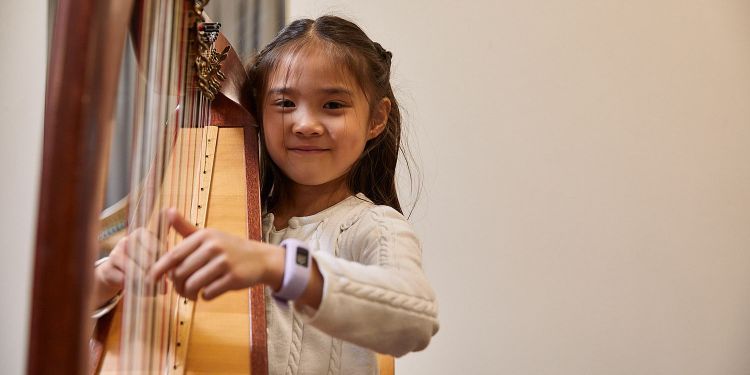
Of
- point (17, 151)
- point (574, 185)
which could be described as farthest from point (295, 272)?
point (17, 151)

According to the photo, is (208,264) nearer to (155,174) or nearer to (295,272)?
(295,272)

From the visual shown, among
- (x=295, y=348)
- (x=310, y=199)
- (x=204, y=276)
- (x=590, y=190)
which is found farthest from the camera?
(x=590, y=190)

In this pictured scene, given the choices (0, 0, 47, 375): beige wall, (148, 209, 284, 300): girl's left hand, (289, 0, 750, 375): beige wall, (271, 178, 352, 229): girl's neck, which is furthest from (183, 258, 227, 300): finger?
(0, 0, 47, 375): beige wall

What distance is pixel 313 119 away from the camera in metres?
0.92

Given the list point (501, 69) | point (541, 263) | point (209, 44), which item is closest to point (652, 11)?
point (501, 69)

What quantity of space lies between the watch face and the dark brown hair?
0.41 metres

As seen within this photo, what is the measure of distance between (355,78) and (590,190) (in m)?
0.84

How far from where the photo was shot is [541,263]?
1.63 m

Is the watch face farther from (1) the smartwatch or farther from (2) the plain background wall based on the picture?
(2) the plain background wall

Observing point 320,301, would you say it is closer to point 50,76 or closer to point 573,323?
point 50,76

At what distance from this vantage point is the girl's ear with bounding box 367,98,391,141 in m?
1.03

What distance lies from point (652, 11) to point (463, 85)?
0.45 m

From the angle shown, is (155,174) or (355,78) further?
(355,78)

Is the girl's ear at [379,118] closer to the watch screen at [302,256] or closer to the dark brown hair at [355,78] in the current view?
the dark brown hair at [355,78]
